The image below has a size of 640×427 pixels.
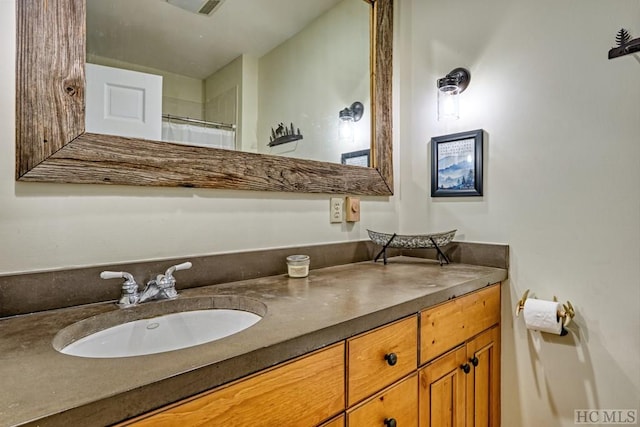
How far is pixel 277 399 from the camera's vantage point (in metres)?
0.70

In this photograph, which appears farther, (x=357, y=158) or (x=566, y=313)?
(x=357, y=158)

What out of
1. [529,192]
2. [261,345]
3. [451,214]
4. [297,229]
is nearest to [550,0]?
[529,192]

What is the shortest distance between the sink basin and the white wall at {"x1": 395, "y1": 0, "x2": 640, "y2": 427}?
3.61ft

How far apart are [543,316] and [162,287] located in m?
1.27

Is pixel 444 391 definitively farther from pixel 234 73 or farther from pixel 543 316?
pixel 234 73

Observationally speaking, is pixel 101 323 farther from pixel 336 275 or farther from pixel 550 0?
pixel 550 0

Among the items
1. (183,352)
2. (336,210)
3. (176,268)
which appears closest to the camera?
(183,352)

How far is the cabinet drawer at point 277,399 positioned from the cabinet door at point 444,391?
0.38m

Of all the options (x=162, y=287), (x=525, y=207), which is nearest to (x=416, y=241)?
(x=525, y=207)

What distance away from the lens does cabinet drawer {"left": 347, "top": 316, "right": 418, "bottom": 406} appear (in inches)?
33.4

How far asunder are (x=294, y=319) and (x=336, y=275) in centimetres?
53

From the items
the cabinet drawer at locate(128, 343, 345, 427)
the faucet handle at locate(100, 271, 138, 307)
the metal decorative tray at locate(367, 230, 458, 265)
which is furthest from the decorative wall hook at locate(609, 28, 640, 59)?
the faucet handle at locate(100, 271, 138, 307)

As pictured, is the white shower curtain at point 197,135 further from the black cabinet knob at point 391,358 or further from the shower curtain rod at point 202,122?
the black cabinet knob at point 391,358

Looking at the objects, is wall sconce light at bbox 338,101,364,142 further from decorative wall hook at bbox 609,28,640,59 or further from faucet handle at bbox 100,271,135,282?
A: faucet handle at bbox 100,271,135,282
